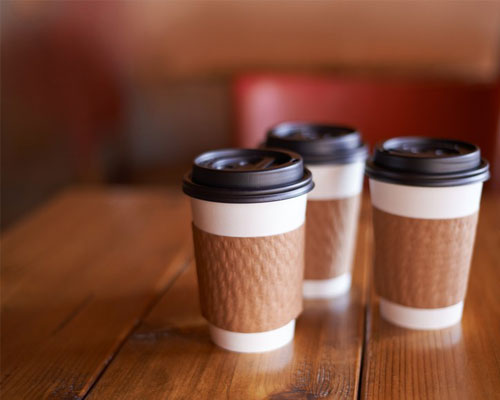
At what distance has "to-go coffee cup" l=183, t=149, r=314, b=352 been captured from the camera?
0.49 metres

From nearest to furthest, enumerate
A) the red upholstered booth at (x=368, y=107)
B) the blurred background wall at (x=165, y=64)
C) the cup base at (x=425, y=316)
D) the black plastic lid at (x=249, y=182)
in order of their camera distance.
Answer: the black plastic lid at (x=249, y=182) < the cup base at (x=425, y=316) < the red upholstered booth at (x=368, y=107) < the blurred background wall at (x=165, y=64)

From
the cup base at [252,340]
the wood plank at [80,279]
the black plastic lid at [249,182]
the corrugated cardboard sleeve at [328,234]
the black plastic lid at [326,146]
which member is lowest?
the wood plank at [80,279]

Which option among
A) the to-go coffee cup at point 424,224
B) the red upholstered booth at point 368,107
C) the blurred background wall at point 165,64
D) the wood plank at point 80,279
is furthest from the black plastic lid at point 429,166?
the blurred background wall at point 165,64

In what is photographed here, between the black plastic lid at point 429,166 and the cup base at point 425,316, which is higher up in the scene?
the black plastic lid at point 429,166

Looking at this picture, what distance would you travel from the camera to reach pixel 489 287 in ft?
2.34

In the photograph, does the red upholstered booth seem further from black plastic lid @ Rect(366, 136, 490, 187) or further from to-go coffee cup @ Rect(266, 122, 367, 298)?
black plastic lid @ Rect(366, 136, 490, 187)

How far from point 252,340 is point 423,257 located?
8.3 inches

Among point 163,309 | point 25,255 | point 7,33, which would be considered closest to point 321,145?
point 163,309

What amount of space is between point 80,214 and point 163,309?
1.46ft

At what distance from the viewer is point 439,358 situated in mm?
542

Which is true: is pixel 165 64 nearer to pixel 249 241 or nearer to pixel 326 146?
pixel 326 146

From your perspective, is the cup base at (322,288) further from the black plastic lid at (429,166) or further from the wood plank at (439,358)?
the black plastic lid at (429,166)

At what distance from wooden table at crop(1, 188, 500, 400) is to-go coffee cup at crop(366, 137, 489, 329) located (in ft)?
0.11

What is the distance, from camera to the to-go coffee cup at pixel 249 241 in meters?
0.49
